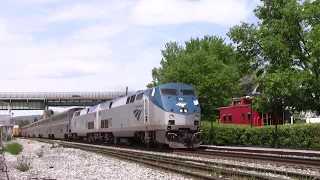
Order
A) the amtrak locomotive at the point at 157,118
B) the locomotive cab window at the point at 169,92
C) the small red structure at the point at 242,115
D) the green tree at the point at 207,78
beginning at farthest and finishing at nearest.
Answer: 1. the green tree at the point at 207,78
2. the small red structure at the point at 242,115
3. the locomotive cab window at the point at 169,92
4. the amtrak locomotive at the point at 157,118

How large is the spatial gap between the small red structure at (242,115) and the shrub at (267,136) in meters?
11.4

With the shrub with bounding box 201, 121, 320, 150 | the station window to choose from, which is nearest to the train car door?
the station window

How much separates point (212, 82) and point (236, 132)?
21.6 metres

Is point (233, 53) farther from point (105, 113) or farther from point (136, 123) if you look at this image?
point (136, 123)

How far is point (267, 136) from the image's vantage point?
97.5ft

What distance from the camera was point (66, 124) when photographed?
50844mm

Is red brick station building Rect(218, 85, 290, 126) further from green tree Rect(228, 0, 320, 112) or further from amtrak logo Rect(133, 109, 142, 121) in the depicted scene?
amtrak logo Rect(133, 109, 142, 121)

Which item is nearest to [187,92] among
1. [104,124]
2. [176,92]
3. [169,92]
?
[176,92]

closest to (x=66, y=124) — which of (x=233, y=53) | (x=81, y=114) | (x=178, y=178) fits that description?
(x=81, y=114)

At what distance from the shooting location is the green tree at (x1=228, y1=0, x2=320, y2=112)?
107ft

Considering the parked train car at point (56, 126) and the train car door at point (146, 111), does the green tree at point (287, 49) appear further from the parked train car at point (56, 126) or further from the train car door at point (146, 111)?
the parked train car at point (56, 126)

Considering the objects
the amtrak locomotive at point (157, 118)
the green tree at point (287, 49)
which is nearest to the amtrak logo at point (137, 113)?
the amtrak locomotive at point (157, 118)

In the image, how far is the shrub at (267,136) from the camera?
2570 centimetres

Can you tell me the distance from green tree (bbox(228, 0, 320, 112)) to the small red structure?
7850 mm
